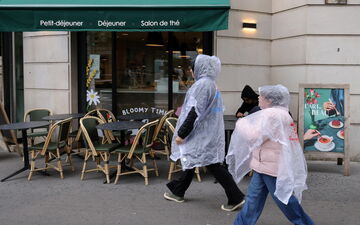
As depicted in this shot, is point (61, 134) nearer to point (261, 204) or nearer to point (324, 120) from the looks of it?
point (261, 204)

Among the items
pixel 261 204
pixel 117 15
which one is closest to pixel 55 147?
pixel 117 15

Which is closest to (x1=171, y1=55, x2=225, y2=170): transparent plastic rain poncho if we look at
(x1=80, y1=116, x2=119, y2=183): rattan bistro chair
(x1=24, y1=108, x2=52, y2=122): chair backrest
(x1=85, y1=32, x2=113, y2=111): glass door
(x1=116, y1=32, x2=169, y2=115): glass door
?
(x1=80, y1=116, x2=119, y2=183): rattan bistro chair

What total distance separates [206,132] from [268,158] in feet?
3.72

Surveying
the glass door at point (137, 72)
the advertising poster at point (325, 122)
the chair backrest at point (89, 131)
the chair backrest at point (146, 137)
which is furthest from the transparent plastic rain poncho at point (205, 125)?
the glass door at point (137, 72)

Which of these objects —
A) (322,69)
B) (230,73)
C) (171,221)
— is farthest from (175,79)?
(171,221)

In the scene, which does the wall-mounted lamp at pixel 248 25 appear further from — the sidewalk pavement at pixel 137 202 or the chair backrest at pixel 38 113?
the chair backrest at pixel 38 113

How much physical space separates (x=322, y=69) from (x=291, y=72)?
586 mm

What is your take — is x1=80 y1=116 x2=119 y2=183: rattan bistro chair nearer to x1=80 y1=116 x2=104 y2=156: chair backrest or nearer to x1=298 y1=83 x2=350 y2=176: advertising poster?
x1=80 y1=116 x2=104 y2=156: chair backrest

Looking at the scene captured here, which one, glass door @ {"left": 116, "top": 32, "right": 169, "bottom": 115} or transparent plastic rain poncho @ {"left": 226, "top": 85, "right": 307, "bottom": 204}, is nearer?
transparent plastic rain poncho @ {"left": 226, "top": 85, "right": 307, "bottom": 204}

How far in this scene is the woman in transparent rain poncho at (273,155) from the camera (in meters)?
3.65

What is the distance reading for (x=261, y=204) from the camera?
3877mm

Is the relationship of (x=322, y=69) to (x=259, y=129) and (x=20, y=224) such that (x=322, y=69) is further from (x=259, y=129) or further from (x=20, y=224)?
(x=20, y=224)

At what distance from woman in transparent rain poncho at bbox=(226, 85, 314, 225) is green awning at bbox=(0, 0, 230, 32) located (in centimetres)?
250

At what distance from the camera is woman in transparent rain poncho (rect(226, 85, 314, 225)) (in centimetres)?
365
